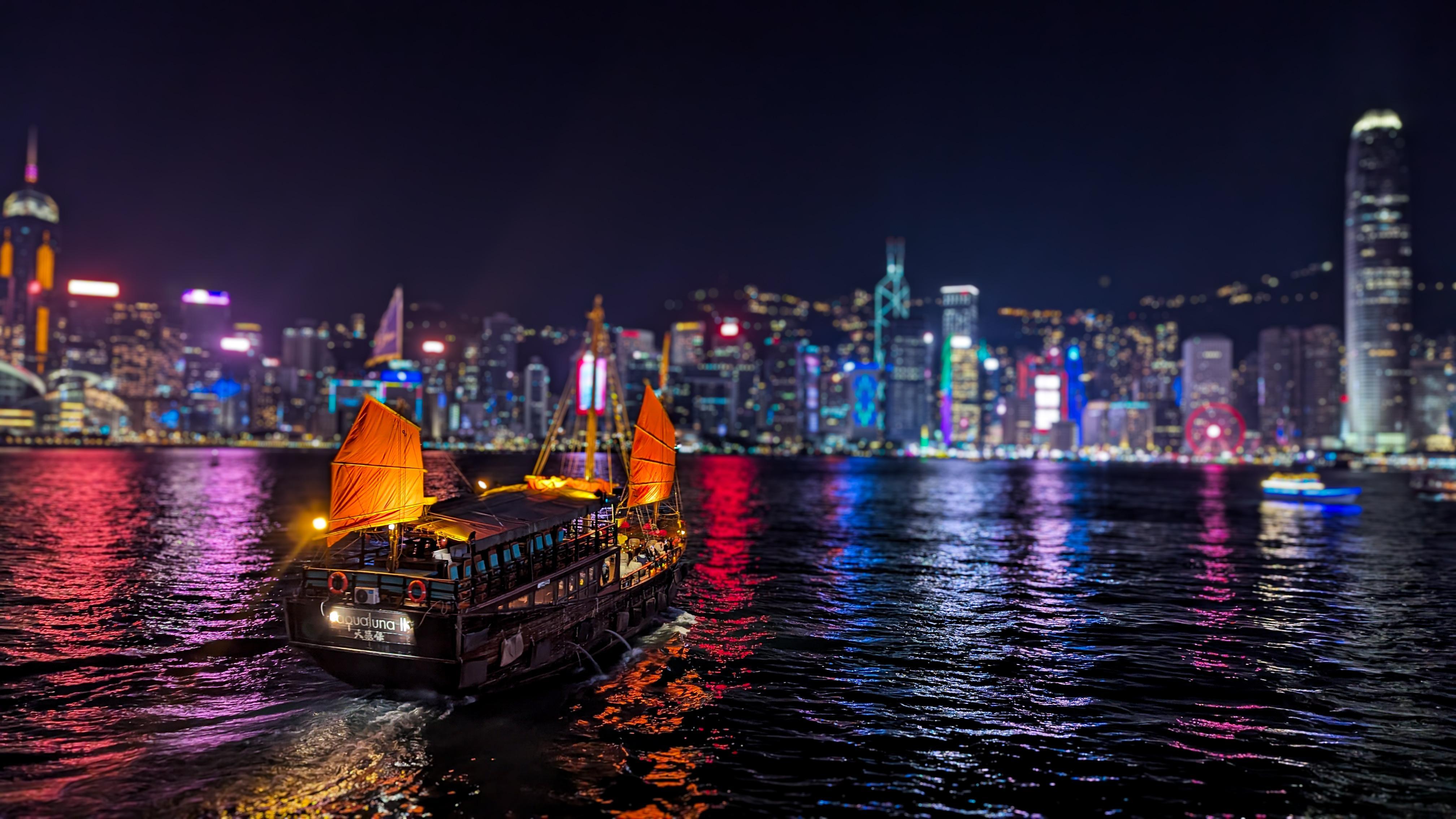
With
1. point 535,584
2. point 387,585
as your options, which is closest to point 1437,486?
point 535,584

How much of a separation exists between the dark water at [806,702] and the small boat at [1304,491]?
2404 inches

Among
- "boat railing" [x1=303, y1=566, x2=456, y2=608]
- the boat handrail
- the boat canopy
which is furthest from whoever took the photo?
the boat canopy

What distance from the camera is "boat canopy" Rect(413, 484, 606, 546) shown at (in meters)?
20.2

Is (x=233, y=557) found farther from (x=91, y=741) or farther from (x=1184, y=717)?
(x=1184, y=717)

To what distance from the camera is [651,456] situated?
30.0m

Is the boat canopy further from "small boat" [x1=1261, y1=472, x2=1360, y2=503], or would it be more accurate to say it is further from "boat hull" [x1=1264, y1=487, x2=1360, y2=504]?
"small boat" [x1=1261, y1=472, x2=1360, y2=503]

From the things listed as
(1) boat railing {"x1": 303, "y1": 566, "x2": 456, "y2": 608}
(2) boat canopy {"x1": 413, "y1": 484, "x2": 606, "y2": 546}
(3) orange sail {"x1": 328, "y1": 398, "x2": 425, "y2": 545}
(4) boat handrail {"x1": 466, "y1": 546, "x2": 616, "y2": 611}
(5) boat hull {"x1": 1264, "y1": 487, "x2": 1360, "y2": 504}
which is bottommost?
(5) boat hull {"x1": 1264, "y1": 487, "x2": 1360, "y2": 504}

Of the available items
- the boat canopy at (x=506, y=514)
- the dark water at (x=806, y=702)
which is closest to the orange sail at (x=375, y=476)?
the boat canopy at (x=506, y=514)

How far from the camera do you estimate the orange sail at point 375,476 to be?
19.8m

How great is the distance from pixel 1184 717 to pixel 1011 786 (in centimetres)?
684

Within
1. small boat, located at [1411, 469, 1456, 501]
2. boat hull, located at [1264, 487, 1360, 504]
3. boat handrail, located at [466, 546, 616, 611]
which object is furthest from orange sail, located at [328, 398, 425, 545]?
small boat, located at [1411, 469, 1456, 501]

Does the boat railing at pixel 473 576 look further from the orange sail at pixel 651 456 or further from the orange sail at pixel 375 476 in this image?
the orange sail at pixel 651 456

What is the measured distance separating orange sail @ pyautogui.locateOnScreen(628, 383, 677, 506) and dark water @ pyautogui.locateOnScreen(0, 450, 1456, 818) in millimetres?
4477

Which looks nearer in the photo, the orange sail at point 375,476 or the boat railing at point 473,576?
the boat railing at point 473,576
